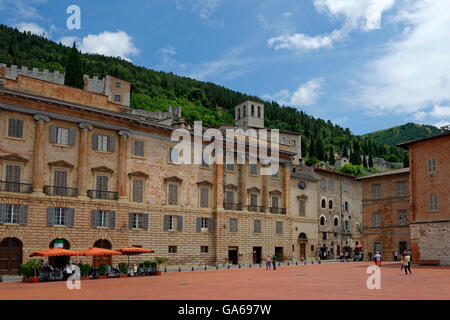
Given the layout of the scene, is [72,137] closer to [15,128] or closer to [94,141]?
[94,141]

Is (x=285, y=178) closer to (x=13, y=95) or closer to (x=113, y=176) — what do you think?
(x=113, y=176)

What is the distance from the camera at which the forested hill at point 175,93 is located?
437 ft

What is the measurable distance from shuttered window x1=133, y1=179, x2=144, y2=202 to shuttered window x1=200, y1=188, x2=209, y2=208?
7.21 m

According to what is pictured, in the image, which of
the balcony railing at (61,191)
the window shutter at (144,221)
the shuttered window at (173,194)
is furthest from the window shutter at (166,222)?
the balcony railing at (61,191)

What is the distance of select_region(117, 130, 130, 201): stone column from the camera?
42.3 m

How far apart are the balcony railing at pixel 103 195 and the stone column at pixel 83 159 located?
743 mm

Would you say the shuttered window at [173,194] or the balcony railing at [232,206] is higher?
the shuttered window at [173,194]

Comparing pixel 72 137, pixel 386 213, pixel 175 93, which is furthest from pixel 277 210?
pixel 175 93

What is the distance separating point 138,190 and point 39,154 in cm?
965

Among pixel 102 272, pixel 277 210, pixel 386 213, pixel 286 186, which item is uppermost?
pixel 286 186

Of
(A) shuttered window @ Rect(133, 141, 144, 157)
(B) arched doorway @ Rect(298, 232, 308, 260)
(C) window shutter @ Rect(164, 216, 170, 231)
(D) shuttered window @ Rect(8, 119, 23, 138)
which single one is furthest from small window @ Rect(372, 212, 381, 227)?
(D) shuttered window @ Rect(8, 119, 23, 138)

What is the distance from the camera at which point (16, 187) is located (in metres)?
36.7

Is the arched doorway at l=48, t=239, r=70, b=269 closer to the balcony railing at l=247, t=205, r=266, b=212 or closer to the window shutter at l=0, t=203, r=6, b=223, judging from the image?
the window shutter at l=0, t=203, r=6, b=223

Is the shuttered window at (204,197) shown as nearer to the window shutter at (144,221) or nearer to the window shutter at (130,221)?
the window shutter at (144,221)
